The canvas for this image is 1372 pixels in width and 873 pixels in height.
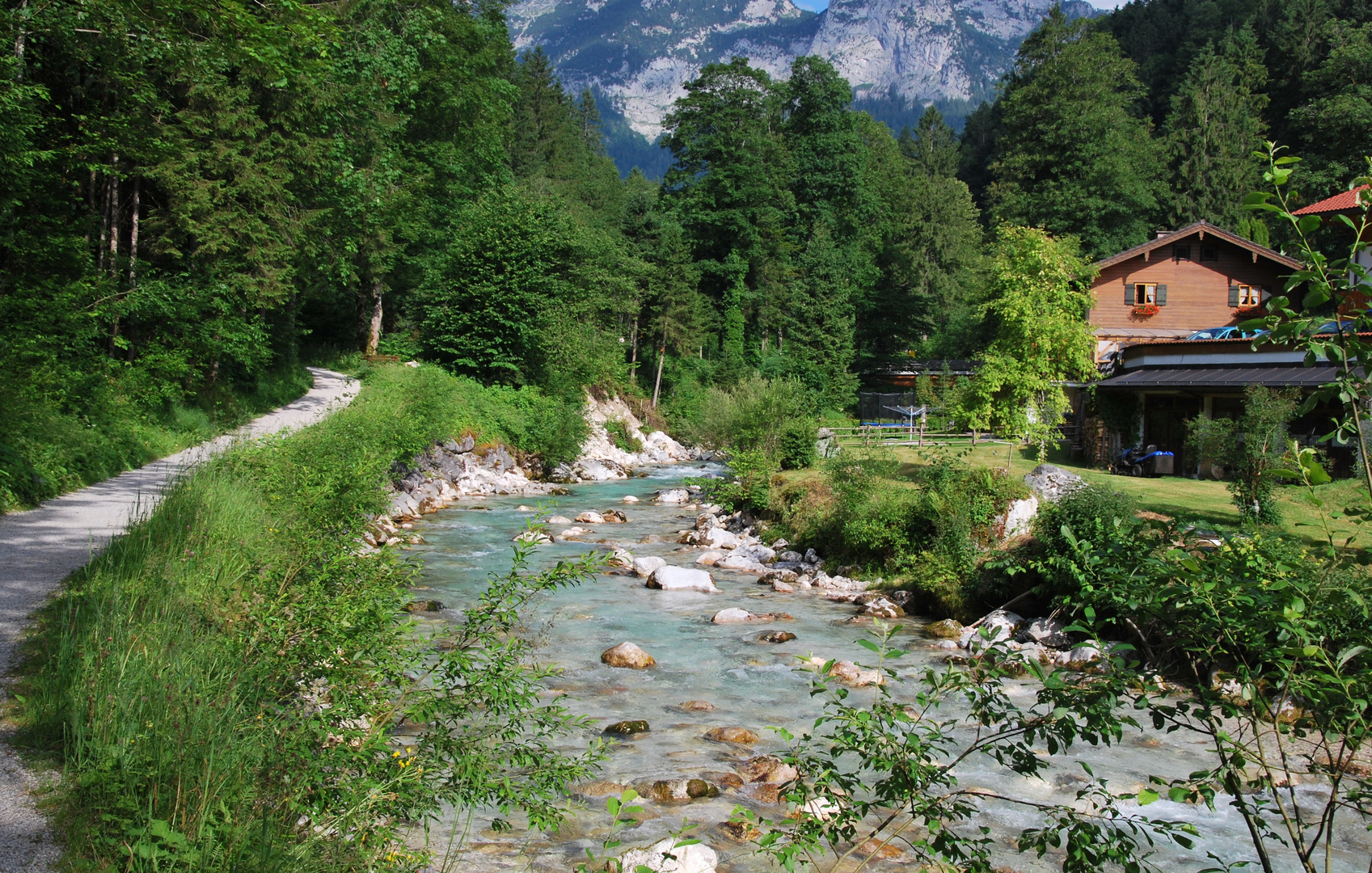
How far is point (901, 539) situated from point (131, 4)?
1442cm

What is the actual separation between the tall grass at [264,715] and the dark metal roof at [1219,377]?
20734 mm

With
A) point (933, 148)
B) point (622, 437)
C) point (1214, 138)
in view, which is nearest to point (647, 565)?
point (622, 437)

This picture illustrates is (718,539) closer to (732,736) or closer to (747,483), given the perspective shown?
(747,483)

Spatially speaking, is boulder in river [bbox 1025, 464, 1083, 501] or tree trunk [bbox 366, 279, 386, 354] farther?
tree trunk [bbox 366, 279, 386, 354]

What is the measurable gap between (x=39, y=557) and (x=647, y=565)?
10.5 meters

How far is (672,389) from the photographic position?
166ft

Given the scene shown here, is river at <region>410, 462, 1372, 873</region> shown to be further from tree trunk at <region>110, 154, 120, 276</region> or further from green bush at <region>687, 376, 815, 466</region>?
tree trunk at <region>110, 154, 120, 276</region>

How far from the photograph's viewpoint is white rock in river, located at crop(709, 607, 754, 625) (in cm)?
1408

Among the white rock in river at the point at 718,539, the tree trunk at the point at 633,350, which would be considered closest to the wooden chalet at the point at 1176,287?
the tree trunk at the point at 633,350

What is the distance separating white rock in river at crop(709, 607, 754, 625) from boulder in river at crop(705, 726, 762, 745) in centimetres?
465

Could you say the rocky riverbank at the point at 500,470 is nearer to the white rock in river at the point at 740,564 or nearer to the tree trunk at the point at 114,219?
the white rock in river at the point at 740,564

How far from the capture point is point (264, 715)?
15.6ft

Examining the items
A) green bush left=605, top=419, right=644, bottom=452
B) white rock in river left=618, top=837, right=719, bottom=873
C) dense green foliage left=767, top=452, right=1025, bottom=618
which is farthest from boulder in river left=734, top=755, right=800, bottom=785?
green bush left=605, top=419, right=644, bottom=452

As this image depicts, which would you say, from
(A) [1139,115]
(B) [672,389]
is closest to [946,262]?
(A) [1139,115]
